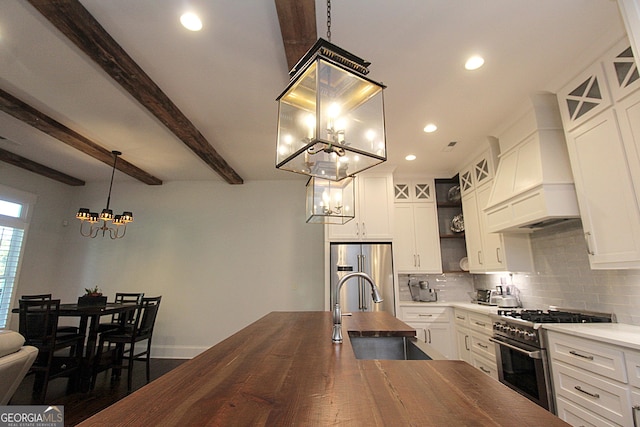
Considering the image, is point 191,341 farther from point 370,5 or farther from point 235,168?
point 370,5

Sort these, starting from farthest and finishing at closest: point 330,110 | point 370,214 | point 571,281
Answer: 1. point 370,214
2. point 571,281
3. point 330,110

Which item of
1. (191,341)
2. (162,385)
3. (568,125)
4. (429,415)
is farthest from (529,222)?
(191,341)

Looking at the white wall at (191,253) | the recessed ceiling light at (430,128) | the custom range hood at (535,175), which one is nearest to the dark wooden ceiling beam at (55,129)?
the white wall at (191,253)

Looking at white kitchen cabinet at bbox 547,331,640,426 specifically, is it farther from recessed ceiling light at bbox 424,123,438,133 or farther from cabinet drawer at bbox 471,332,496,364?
recessed ceiling light at bbox 424,123,438,133

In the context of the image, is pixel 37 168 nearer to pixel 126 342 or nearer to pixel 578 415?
pixel 126 342

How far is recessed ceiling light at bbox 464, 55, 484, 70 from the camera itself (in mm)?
2187

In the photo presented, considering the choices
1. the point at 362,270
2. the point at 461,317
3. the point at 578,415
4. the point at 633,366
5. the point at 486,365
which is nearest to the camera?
the point at 633,366

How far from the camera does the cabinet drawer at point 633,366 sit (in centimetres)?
164

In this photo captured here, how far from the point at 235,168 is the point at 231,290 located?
2.10 meters

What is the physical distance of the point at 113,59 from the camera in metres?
2.13

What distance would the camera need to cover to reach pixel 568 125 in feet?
7.86

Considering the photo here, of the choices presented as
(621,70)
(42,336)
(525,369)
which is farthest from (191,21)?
(525,369)

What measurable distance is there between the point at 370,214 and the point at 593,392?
283 cm

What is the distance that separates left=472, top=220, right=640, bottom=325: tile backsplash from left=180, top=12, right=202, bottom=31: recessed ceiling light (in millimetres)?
3671
